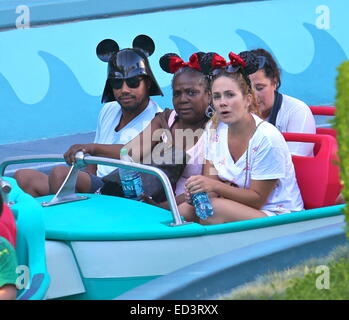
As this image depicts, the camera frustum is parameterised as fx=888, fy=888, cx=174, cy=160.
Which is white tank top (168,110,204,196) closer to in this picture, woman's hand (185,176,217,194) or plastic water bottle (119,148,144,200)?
plastic water bottle (119,148,144,200)

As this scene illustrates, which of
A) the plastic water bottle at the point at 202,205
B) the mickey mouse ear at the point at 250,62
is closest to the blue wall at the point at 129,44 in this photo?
the mickey mouse ear at the point at 250,62

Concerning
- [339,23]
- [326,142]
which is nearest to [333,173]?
[326,142]

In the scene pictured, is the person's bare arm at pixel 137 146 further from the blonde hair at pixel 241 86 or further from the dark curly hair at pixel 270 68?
the dark curly hair at pixel 270 68

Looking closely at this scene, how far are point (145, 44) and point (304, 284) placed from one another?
8.18 ft

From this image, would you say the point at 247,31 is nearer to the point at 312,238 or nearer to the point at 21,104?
the point at 21,104

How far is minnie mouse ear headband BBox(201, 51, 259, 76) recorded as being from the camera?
4.29m

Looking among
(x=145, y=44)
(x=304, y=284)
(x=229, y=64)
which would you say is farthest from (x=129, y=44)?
(x=304, y=284)

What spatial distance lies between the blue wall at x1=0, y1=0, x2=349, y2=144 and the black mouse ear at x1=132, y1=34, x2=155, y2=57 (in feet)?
12.4

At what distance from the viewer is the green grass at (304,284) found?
270cm

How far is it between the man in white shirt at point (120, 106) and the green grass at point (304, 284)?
77.3 inches

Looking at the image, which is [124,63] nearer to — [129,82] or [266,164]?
[129,82]

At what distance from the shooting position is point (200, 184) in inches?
160

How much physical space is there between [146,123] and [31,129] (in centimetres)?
405

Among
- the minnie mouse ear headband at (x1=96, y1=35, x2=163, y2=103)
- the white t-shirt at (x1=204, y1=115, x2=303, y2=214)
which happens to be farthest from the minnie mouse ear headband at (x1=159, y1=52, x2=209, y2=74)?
the white t-shirt at (x1=204, y1=115, x2=303, y2=214)
